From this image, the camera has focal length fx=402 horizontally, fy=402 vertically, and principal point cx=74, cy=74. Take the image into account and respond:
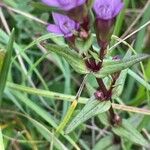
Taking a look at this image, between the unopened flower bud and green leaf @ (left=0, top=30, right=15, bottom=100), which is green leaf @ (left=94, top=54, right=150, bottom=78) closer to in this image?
the unopened flower bud

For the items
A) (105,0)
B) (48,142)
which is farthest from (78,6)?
(48,142)

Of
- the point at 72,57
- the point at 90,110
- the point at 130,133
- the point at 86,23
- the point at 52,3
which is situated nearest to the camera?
the point at 52,3

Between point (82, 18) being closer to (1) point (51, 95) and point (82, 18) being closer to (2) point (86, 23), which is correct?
(2) point (86, 23)

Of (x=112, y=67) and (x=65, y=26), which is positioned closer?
(x=65, y=26)

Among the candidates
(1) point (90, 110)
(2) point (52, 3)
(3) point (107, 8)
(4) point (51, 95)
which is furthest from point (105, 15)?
(4) point (51, 95)

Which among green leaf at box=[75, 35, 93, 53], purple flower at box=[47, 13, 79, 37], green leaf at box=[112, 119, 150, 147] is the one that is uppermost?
purple flower at box=[47, 13, 79, 37]

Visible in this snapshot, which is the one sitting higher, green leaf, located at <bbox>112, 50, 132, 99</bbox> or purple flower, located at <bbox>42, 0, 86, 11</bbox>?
purple flower, located at <bbox>42, 0, 86, 11</bbox>

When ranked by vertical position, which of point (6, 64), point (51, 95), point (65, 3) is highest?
point (65, 3)

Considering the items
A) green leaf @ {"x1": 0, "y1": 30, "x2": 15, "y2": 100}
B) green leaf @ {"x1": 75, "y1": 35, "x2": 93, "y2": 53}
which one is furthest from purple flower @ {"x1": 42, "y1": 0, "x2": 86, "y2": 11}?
green leaf @ {"x1": 0, "y1": 30, "x2": 15, "y2": 100}
